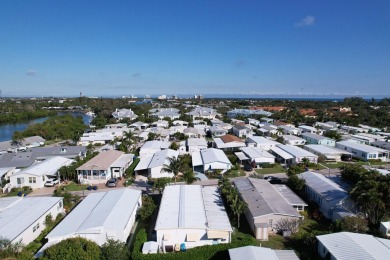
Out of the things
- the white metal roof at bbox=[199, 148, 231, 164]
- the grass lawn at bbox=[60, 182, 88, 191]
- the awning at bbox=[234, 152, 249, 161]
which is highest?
the white metal roof at bbox=[199, 148, 231, 164]

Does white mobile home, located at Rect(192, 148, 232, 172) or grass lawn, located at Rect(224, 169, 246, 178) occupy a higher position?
white mobile home, located at Rect(192, 148, 232, 172)

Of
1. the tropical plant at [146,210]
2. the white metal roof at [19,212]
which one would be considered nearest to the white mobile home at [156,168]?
the tropical plant at [146,210]

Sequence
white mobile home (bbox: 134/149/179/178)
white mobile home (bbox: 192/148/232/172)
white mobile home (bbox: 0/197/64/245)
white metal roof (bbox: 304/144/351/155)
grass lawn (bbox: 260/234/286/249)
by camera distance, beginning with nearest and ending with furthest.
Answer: white mobile home (bbox: 0/197/64/245) < grass lawn (bbox: 260/234/286/249) < white mobile home (bbox: 134/149/179/178) < white mobile home (bbox: 192/148/232/172) < white metal roof (bbox: 304/144/351/155)

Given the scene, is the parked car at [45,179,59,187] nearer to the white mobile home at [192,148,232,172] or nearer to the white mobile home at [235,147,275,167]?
the white mobile home at [192,148,232,172]

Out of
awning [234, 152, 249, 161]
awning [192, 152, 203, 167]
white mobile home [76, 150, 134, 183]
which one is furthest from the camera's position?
awning [234, 152, 249, 161]

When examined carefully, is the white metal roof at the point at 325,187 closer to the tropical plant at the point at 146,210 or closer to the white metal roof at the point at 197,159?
the white metal roof at the point at 197,159

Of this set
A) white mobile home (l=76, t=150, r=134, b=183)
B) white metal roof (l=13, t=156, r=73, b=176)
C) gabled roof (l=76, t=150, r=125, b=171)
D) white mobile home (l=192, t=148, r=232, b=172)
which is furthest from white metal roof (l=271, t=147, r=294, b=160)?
white metal roof (l=13, t=156, r=73, b=176)
